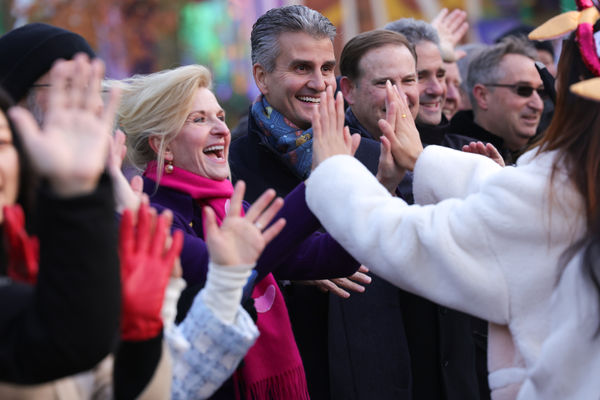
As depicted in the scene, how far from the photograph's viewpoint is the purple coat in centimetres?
282

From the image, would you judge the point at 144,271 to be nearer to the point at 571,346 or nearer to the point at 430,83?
the point at 571,346

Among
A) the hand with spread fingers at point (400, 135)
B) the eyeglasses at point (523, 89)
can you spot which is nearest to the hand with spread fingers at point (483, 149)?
the hand with spread fingers at point (400, 135)

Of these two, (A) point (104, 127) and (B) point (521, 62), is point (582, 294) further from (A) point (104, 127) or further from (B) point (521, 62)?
(B) point (521, 62)

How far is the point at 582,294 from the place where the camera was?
2148 millimetres

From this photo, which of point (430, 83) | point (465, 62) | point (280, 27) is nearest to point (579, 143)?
point (280, 27)

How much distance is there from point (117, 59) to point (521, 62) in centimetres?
1288

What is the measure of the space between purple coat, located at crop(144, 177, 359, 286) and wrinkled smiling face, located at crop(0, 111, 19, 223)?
3.32ft

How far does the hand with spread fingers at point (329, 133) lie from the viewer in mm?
2650

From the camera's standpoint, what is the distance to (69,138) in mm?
1650

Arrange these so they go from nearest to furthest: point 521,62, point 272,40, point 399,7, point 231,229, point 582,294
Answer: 1. point 582,294
2. point 231,229
3. point 272,40
4. point 521,62
5. point 399,7

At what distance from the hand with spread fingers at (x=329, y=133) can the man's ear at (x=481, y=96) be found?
2.87 metres

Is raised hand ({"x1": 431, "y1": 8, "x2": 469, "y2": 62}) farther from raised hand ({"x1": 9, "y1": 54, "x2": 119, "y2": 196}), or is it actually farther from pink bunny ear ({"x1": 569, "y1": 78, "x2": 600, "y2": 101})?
raised hand ({"x1": 9, "y1": 54, "x2": 119, "y2": 196})

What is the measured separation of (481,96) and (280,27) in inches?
85.2

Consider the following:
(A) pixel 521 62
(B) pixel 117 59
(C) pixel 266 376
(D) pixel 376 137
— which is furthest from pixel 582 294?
(B) pixel 117 59
